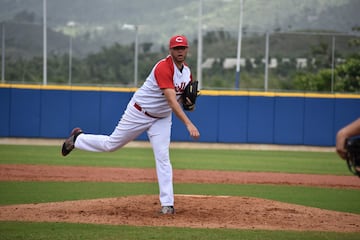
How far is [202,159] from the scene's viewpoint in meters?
17.9

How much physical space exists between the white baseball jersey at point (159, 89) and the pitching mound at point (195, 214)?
1173 mm

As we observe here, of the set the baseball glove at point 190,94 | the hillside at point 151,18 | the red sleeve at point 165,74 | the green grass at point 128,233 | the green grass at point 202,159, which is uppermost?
the hillside at point 151,18

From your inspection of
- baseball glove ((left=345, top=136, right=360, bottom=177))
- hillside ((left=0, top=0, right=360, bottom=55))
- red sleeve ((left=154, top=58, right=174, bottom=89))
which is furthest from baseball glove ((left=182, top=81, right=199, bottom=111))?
hillside ((left=0, top=0, right=360, bottom=55))

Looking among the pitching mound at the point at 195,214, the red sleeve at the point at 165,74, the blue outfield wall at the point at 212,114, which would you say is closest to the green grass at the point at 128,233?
the pitching mound at the point at 195,214

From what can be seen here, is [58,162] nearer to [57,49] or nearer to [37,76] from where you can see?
[37,76]

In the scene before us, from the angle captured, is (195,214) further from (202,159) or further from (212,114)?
(212,114)

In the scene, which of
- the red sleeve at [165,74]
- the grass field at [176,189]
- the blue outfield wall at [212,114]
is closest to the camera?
the grass field at [176,189]

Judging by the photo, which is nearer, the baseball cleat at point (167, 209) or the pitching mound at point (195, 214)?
the pitching mound at point (195, 214)

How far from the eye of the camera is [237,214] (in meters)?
8.23

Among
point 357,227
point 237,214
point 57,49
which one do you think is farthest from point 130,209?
point 57,49

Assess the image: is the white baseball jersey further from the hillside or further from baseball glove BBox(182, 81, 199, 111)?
the hillside

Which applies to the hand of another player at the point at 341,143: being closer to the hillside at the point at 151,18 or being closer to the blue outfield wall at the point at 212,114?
the blue outfield wall at the point at 212,114

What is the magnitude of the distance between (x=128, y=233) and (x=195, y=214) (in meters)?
1.56

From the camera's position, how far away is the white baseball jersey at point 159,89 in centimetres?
774
